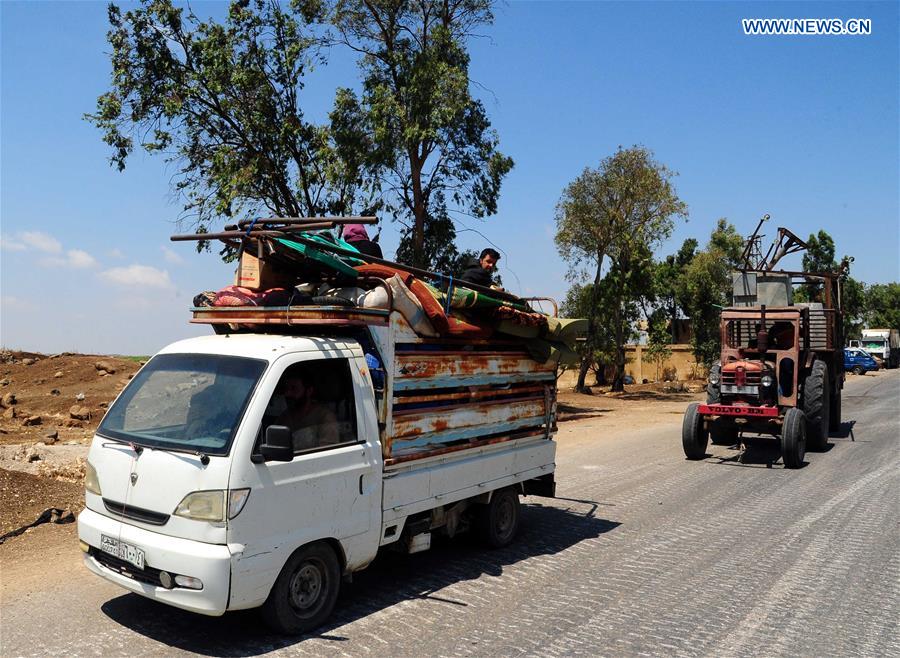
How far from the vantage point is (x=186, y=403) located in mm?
5137

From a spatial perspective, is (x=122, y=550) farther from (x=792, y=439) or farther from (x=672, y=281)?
(x=672, y=281)

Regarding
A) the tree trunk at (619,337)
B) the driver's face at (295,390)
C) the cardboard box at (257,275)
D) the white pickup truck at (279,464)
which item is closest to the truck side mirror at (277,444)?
the white pickup truck at (279,464)

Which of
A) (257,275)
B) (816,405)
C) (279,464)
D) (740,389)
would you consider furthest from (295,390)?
(816,405)

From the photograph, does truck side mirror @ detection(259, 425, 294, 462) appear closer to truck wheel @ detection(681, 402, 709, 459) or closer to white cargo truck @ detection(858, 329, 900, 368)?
truck wheel @ detection(681, 402, 709, 459)

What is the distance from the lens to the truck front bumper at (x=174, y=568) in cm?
438

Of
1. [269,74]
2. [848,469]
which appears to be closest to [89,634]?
[848,469]

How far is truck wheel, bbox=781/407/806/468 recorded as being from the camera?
11.8 meters

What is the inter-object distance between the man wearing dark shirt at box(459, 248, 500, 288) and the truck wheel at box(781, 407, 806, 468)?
6.71 m

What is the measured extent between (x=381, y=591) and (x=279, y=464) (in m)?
1.71

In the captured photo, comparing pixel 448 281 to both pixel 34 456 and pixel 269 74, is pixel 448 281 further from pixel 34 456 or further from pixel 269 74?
pixel 269 74

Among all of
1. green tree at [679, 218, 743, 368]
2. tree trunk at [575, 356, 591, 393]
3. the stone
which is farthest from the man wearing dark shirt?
green tree at [679, 218, 743, 368]

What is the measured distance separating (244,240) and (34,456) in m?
7.17

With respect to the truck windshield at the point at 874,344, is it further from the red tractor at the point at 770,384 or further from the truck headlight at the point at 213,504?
the truck headlight at the point at 213,504

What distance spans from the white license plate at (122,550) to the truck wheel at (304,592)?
2.71ft
